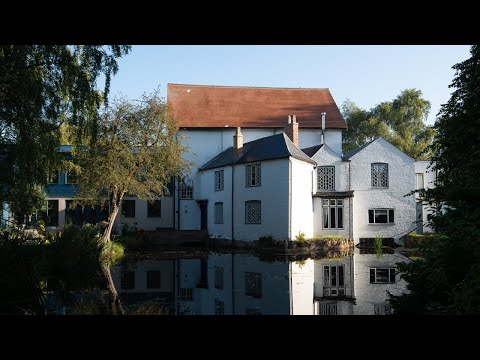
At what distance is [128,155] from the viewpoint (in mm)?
19422

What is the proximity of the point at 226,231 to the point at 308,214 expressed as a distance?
4889 mm

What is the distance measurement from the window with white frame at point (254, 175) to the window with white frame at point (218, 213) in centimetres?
287

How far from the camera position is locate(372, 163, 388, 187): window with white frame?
28.7 meters

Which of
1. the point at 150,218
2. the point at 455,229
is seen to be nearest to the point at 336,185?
the point at 150,218

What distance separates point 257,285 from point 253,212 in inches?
525

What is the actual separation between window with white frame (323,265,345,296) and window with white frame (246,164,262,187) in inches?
358

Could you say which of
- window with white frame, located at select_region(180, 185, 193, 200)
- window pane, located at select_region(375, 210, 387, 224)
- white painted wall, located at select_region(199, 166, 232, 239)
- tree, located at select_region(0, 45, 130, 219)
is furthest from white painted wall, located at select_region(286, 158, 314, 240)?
tree, located at select_region(0, 45, 130, 219)

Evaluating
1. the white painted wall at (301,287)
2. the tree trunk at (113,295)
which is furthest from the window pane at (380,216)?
the tree trunk at (113,295)

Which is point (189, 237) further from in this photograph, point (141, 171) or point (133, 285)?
point (133, 285)

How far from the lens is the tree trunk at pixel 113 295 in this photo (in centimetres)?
934

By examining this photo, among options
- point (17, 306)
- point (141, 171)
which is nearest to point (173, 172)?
point (141, 171)

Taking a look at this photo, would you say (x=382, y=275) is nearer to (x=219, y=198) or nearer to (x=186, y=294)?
(x=186, y=294)

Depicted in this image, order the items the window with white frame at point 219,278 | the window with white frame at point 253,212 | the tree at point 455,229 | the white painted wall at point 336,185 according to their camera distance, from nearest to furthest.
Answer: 1. the tree at point 455,229
2. the window with white frame at point 219,278
3. the window with white frame at point 253,212
4. the white painted wall at point 336,185

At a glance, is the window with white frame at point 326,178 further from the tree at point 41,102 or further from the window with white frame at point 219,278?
the tree at point 41,102
